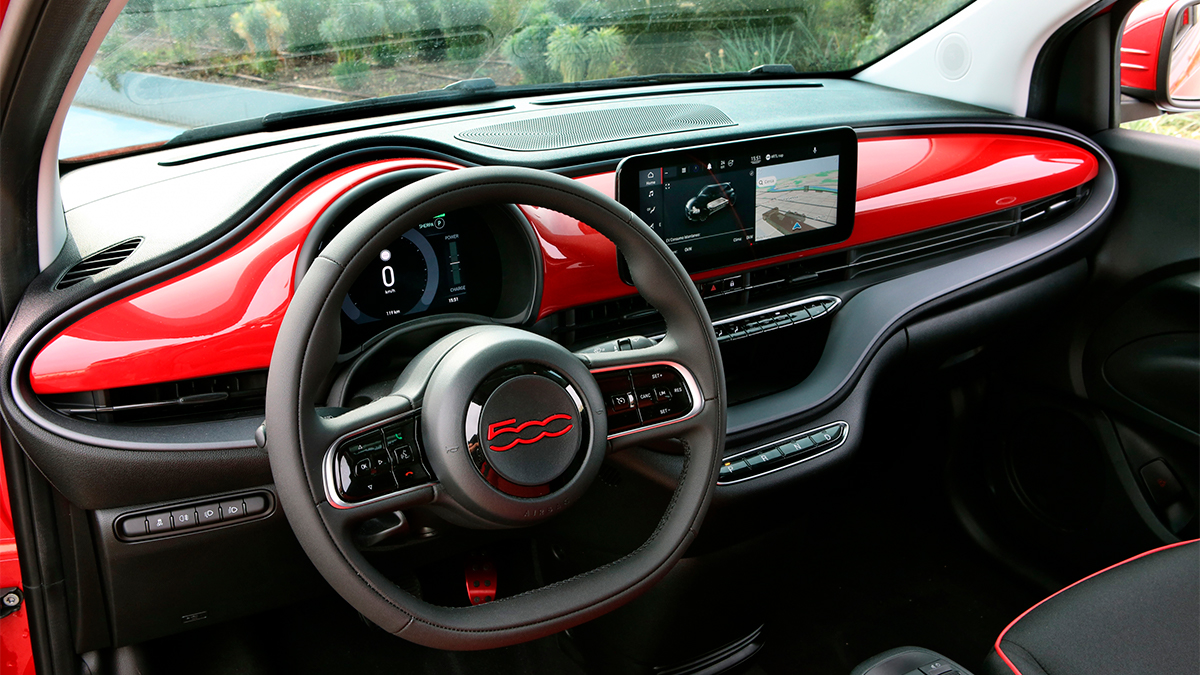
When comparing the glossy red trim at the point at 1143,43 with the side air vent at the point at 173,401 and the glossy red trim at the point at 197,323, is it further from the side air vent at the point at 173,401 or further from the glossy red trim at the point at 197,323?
the side air vent at the point at 173,401

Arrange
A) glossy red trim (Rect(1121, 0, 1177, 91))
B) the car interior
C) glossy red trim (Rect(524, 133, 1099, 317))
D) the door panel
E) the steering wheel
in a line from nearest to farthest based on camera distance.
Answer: the steering wheel, the car interior, glossy red trim (Rect(524, 133, 1099, 317)), the door panel, glossy red trim (Rect(1121, 0, 1177, 91))

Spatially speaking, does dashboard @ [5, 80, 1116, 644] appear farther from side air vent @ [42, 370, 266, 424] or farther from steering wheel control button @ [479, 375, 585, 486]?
steering wheel control button @ [479, 375, 585, 486]

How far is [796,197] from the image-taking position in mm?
1672

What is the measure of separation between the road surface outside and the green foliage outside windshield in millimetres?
622

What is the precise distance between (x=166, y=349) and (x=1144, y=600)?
1578 millimetres

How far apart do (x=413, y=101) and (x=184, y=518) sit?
3.17 feet

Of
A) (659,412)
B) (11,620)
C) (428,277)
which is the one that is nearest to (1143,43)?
(659,412)

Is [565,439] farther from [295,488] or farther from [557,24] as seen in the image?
[557,24]

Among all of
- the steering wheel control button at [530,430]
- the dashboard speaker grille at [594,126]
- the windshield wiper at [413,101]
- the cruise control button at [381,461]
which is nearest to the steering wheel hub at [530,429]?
the steering wheel control button at [530,430]

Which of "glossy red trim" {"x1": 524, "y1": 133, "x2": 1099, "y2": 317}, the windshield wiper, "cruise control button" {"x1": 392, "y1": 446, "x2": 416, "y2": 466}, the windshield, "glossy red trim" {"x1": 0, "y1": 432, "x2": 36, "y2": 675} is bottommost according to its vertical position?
"glossy red trim" {"x1": 0, "y1": 432, "x2": 36, "y2": 675}

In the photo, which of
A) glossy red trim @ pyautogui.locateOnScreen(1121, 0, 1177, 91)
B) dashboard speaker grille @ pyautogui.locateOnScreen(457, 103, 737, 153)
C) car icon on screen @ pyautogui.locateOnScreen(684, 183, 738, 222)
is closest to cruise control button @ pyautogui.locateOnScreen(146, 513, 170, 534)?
dashboard speaker grille @ pyautogui.locateOnScreen(457, 103, 737, 153)

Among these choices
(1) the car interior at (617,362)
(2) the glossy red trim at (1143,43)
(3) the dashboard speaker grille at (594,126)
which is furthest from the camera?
(2) the glossy red trim at (1143,43)

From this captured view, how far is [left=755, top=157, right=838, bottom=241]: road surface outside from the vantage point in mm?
1630

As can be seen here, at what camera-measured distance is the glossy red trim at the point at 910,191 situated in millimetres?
1453
